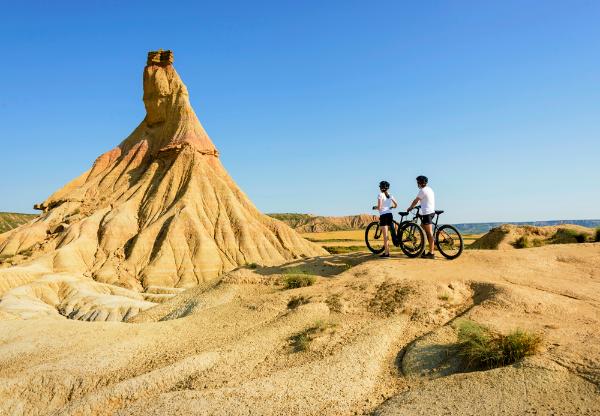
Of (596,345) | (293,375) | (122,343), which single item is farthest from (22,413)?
(596,345)

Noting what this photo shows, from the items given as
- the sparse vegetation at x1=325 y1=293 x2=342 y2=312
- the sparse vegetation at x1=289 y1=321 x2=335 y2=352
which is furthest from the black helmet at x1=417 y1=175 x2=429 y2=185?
the sparse vegetation at x1=289 y1=321 x2=335 y2=352

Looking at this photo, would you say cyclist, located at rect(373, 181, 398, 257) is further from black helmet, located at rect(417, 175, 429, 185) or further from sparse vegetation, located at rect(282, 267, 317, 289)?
sparse vegetation, located at rect(282, 267, 317, 289)

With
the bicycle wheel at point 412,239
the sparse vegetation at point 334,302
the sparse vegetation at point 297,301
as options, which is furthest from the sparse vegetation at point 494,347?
the bicycle wheel at point 412,239

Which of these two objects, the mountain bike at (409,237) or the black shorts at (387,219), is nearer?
the mountain bike at (409,237)

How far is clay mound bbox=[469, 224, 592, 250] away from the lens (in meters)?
18.1

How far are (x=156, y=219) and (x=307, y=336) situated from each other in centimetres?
3920

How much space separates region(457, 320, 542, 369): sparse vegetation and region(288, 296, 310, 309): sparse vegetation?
3.74 meters

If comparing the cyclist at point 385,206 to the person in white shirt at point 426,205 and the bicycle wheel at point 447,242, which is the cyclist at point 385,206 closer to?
the person in white shirt at point 426,205

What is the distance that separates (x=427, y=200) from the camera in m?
11.8

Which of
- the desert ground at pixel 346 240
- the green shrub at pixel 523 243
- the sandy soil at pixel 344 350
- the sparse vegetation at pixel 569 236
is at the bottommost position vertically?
the desert ground at pixel 346 240

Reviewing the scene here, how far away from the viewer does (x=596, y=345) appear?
625 centimetres

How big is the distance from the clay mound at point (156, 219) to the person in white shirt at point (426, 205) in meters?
28.8

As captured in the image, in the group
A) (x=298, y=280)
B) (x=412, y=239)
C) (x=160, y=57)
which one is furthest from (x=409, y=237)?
(x=160, y=57)

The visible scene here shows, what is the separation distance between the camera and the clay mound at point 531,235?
18125mm
